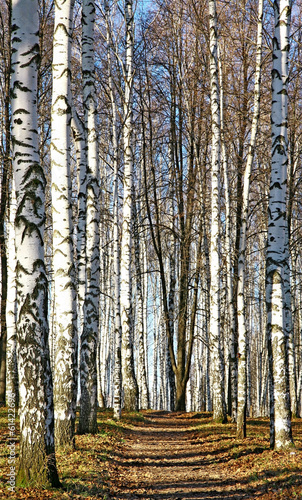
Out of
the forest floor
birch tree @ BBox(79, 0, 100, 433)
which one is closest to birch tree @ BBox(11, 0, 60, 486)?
the forest floor

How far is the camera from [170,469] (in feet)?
25.7

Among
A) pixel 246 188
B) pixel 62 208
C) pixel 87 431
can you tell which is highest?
pixel 246 188

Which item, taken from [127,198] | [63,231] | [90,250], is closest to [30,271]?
[63,231]

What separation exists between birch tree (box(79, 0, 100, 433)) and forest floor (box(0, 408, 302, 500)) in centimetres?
67

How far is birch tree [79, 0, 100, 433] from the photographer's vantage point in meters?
8.97

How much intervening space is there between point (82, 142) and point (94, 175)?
0.74 m

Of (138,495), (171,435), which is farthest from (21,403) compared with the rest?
(171,435)

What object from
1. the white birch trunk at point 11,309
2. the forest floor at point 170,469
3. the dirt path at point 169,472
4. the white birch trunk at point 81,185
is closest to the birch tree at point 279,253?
the forest floor at point 170,469

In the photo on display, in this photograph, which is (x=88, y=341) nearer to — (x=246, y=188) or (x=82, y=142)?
(x=82, y=142)

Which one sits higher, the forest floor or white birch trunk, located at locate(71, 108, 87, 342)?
white birch trunk, located at locate(71, 108, 87, 342)

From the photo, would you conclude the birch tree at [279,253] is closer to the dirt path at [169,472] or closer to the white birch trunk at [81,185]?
the dirt path at [169,472]

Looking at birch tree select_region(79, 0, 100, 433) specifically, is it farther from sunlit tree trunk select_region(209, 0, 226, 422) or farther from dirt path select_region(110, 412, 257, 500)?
sunlit tree trunk select_region(209, 0, 226, 422)

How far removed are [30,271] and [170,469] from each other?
16.1ft

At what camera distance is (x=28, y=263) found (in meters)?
4.84
